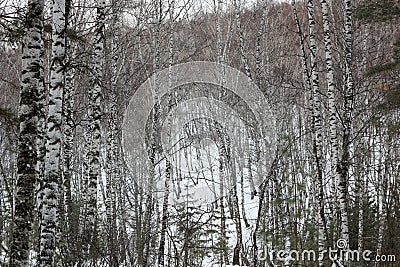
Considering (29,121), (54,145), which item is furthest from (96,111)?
(29,121)

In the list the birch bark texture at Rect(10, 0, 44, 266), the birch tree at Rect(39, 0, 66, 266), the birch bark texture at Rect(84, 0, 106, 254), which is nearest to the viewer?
the birch bark texture at Rect(10, 0, 44, 266)

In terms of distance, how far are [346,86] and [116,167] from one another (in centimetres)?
605

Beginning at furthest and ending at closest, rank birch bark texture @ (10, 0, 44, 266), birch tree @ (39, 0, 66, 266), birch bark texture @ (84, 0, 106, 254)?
1. birch bark texture @ (84, 0, 106, 254)
2. birch tree @ (39, 0, 66, 266)
3. birch bark texture @ (10, 0, 44, 266)

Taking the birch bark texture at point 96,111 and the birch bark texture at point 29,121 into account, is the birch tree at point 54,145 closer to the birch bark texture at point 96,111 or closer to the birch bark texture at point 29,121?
the birch bark texture at point 29,121

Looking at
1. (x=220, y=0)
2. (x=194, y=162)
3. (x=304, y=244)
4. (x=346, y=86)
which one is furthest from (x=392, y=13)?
(x=194, y=162)

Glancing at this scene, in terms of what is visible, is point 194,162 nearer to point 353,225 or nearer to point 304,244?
point 353,225

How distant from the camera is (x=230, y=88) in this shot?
15039mm

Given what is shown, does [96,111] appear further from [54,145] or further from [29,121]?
[29,121]

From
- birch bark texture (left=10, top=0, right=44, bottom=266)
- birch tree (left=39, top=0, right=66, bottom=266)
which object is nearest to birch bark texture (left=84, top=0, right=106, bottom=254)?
birch tree (left=39, top=0, right=66, bottom=266)

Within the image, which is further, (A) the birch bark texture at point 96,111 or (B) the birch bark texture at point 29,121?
(A) the birch bark texture at point 96,111

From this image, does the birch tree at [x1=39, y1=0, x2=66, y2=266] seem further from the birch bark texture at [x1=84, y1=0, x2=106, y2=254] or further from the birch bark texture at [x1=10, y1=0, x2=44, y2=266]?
the birch bark texture at [x1=84, y1=0, x2=106, y2=254]

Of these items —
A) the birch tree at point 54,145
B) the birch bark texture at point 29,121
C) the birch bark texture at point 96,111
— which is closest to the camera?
the birch bark texture at point 29,121

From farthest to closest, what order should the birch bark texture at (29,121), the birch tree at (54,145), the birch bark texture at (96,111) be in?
the birch bark texture at (96,111), the birch tree at (54,145), the birch bark texture at (29,121)

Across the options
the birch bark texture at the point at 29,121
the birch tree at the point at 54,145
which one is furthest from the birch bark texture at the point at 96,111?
the birch bark texture at the point at 29,121
